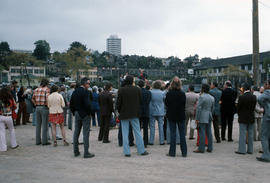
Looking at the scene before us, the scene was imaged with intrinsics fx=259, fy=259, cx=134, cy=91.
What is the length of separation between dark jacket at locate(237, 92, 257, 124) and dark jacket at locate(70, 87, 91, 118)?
13.7ft

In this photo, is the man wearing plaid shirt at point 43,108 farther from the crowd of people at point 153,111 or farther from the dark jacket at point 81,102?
the dark jacket at point 81,102

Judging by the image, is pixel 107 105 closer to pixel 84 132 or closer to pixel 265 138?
pixel 84 132

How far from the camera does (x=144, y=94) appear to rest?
8.02m

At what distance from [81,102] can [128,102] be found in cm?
123

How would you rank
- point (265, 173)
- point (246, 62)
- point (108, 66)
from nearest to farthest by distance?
point (265, 173) < point (246, 62) < point (108, 66)

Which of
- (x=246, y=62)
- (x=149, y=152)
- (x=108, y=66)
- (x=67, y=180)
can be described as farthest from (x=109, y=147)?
(x=108, y=66)

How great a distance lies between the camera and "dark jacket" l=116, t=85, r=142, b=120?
6785 millimetres

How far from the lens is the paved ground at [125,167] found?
5.02 m

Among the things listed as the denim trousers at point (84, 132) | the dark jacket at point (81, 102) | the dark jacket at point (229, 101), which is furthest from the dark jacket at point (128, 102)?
the dark jacket at point (229, 101)

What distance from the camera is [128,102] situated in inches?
267

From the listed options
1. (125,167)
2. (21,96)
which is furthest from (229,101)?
(21,96)

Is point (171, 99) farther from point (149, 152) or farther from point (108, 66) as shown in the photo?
point (108, 66)

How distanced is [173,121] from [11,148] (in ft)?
16.6

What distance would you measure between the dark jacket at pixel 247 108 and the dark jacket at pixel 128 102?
2.92 meters
